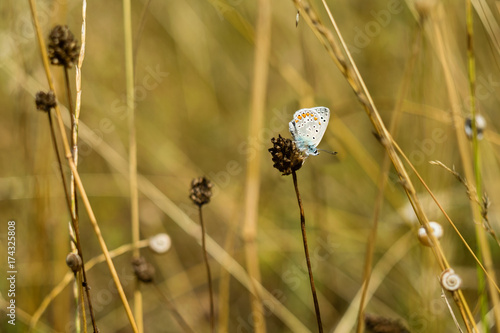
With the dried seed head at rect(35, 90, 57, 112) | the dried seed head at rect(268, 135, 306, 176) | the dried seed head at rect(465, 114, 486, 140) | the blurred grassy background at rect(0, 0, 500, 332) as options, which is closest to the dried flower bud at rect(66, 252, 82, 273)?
the dried seed head at rect(35, 90, 57, 112)

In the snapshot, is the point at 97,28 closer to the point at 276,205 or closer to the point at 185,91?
the point at 185,91

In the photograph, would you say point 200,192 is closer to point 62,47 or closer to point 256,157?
point 256,157

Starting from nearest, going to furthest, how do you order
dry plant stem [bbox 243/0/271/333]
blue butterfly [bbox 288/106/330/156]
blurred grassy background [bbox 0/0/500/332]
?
blue butterfly [bbox 288/106/330/156] → dry plant stem [bbox 243/0/271/333] → blurred grassy background [bbox 0/0/500/332]

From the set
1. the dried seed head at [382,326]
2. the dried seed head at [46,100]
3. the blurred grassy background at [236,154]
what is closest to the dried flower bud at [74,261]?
the dried seed head at [46,100]

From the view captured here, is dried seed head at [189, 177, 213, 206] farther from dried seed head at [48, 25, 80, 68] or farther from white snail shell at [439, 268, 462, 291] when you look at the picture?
white snail shell at [439, 268, 462, 291]

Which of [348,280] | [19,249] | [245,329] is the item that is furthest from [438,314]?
[19,249]

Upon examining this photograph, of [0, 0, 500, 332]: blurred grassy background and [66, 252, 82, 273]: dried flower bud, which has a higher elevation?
[0, 0, 500, 332]: blurred grassy background

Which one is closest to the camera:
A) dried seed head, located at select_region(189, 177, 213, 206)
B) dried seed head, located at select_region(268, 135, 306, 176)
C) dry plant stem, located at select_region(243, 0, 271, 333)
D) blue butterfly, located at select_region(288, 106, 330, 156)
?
dried seed head, located at select_region(268, 135, 306, 176)

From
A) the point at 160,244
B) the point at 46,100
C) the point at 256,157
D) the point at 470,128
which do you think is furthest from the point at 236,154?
the point at 46,100
